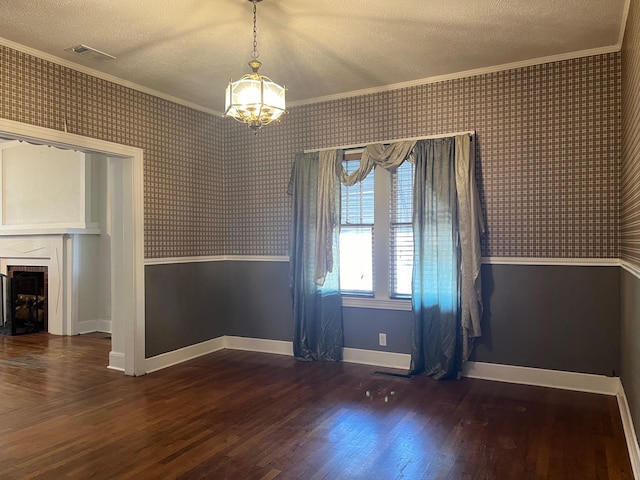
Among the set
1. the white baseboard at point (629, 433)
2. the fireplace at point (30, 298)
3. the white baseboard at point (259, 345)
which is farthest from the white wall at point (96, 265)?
the white baseboard at point (629, 433)

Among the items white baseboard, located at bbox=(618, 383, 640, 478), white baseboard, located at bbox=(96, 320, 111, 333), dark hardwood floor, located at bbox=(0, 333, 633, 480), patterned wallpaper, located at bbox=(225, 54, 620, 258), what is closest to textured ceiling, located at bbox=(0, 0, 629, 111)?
patterned wallpaper, located at bbox=(225, 54, 620, 258)

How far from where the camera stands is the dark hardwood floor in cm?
262

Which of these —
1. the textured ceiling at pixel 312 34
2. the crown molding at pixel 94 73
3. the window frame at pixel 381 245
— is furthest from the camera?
the window frame at pixel 381 245

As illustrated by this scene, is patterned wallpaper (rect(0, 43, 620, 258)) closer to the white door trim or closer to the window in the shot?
the white door trim

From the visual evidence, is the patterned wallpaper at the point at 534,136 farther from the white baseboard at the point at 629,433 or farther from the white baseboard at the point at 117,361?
the white baseboard at the point at 117,361

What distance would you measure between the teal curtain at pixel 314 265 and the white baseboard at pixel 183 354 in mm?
1007

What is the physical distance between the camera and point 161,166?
186 inches

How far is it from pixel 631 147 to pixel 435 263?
1.79m

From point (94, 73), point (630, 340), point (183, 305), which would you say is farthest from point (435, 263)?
point (94, 73)

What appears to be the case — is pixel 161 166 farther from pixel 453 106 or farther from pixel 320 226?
pixel 453 106

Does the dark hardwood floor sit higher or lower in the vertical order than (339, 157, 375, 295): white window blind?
lower

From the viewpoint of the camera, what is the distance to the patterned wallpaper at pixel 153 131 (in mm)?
3656

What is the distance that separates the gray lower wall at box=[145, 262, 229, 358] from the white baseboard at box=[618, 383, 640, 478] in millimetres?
3853

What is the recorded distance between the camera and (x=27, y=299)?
6.84m
